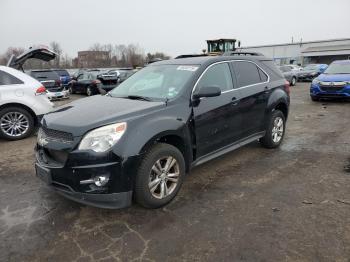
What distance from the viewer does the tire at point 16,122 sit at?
22.1ft

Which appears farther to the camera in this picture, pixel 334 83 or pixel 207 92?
pixel 334 83

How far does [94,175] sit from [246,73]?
311 centimetres

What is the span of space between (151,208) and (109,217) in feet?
1.63

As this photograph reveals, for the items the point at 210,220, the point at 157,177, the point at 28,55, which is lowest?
the point at 210,220

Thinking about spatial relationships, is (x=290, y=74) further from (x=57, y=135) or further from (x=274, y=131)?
(x=57, y=135)

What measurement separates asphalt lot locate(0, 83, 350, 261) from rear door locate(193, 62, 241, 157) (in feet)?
1.95

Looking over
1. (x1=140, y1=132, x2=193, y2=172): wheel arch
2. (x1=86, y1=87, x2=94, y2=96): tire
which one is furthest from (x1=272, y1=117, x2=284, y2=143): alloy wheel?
(x1=86, y1=87, x2=94, y2=96): tire

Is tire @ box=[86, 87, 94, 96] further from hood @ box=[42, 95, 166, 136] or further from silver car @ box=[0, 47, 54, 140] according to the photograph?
hood @ box=[42, 95, 166, 136]

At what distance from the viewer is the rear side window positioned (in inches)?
188

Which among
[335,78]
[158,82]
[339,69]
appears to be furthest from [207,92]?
[339,69]

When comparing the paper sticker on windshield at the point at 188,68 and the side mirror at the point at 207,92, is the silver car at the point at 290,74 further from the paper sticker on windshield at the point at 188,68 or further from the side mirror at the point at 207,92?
the side mirror at the point at 207,92

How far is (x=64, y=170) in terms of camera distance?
3.17 meters

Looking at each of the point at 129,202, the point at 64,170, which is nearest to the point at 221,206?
the point at 129,202

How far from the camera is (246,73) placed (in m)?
4.97
